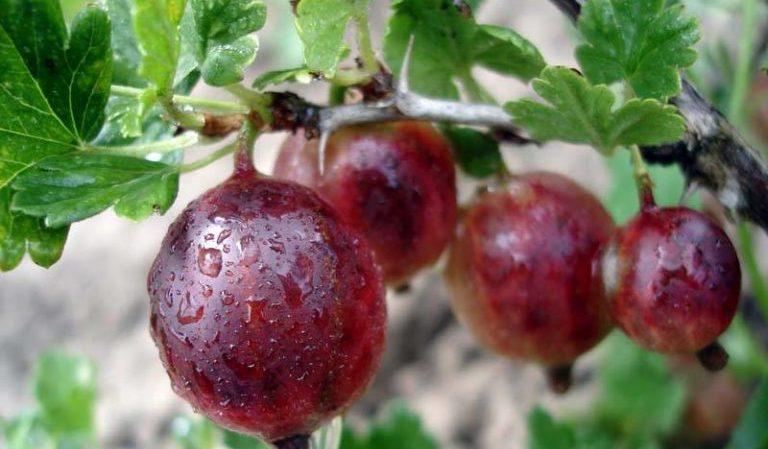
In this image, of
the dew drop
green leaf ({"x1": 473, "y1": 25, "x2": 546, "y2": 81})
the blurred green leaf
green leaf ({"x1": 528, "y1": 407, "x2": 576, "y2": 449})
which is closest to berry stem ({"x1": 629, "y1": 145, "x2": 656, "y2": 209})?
green leaf ({"x1": 473, "y1": 25, "x2": 546, "y2": 81})

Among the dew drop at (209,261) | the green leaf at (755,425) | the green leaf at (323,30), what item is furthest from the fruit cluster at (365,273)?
the green leaf at (755,425)

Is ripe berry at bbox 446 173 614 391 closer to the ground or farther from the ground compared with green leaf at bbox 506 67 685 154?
closer to the ground

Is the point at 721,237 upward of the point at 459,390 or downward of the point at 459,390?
upward

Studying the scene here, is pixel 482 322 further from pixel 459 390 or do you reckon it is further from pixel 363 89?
pixel 459 390

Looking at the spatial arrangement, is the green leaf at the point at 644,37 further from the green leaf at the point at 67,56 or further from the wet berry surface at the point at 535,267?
the green leaf at the point at 67,56

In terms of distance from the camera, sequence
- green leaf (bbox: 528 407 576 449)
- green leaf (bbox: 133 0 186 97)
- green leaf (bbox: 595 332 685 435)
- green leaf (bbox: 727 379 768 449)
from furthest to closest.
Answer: green leaf (bbox: 595 332 685 435)
green leaf (bbox: 528 407 576 449)
green leaf (bbox: 727 379 768 449)
green leaf (bbox: 133 0 186 97)

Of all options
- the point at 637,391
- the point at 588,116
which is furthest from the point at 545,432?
the point at 588,116

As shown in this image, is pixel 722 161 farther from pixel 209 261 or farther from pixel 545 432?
pixel 545 432

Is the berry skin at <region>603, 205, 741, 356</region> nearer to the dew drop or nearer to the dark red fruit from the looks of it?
the dark red fruit

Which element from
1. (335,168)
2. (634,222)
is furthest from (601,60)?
(335,168)
